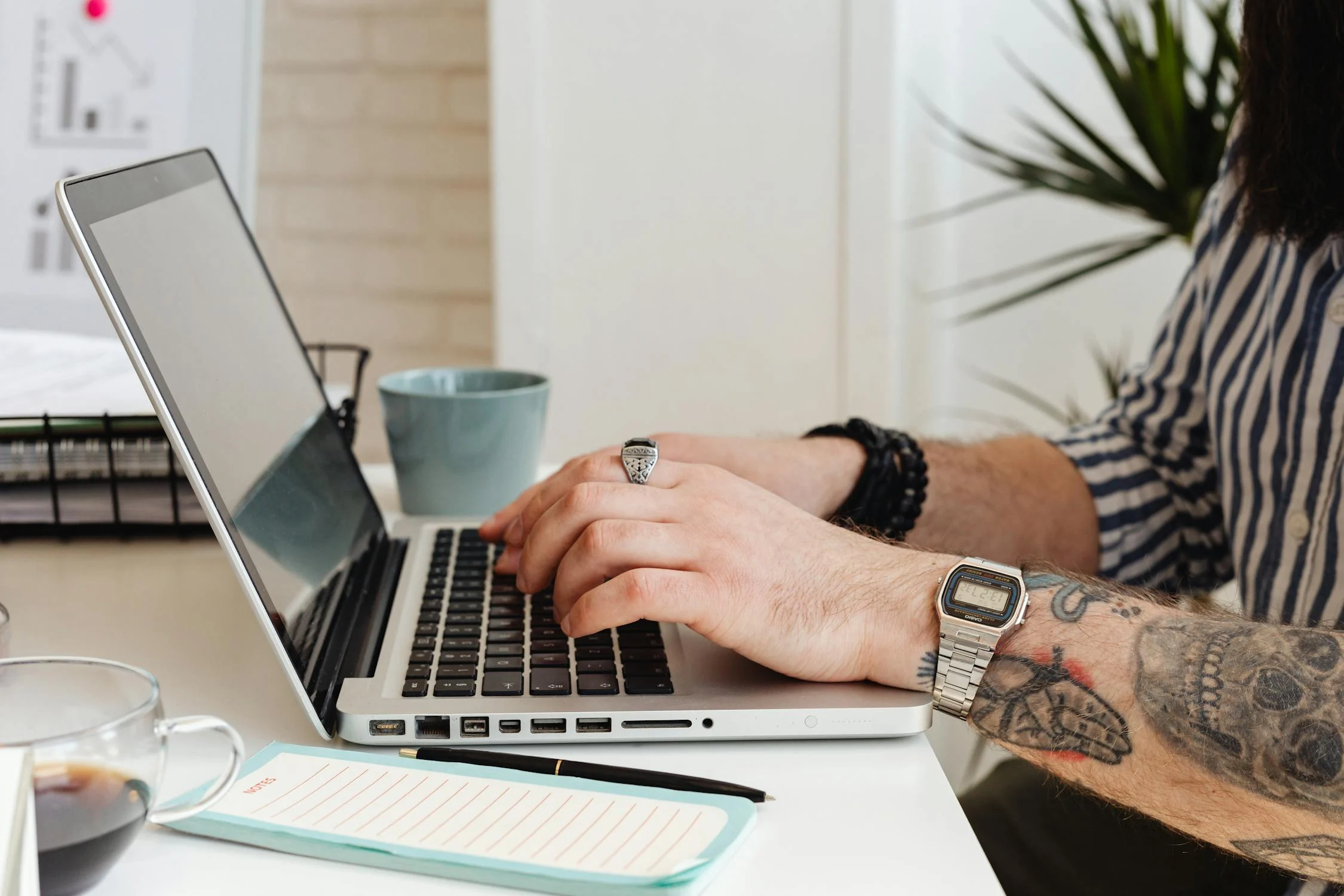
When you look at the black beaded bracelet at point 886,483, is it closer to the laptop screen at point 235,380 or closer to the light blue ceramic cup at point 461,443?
the light blue ceramic cup at point 461,443

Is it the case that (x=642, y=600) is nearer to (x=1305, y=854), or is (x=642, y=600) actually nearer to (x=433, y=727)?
(x=433, y=727)

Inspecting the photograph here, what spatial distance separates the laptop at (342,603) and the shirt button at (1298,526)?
39 centimetres

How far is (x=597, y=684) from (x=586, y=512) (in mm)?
99

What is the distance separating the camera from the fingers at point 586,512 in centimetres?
61

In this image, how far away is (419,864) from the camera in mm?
421

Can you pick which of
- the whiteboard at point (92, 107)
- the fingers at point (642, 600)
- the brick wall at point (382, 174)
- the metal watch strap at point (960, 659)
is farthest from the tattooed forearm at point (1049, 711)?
the brick wall at point (382, 174)

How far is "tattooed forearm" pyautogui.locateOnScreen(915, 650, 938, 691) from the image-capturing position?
0.57 m

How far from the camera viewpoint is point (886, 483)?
877 millimetres

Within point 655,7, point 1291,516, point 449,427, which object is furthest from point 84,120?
point 1291,516

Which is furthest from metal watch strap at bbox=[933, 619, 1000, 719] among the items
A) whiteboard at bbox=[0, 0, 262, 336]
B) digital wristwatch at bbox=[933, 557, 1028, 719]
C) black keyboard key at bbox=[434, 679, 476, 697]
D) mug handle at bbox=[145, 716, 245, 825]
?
whiteboard at bbox=[0, 0, 262, 336]

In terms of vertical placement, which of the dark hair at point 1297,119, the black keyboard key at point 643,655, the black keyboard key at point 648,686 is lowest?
the black keyboard key at point 648,686

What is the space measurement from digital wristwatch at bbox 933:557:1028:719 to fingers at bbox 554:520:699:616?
0.13 m

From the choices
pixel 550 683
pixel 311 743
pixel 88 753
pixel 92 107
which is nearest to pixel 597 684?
pixel 550 683

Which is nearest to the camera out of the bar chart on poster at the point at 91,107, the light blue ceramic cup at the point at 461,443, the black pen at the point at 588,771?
the black pen at the point at 588,771
